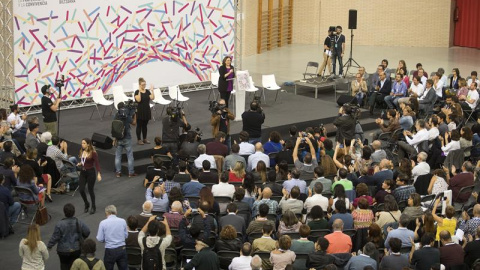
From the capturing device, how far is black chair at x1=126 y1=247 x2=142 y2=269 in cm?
1204

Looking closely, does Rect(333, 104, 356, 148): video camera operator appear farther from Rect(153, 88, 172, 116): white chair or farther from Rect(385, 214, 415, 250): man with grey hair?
Rect(385, 214, 415, 250): man with grey hair

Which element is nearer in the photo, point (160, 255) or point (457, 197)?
point (160, 255)

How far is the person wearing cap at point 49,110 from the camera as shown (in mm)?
17719

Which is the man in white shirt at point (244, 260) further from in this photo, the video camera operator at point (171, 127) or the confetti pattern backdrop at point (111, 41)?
the confetti pattern backdrop at point (111, 41)

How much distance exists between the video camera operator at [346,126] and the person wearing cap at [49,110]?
5.64m

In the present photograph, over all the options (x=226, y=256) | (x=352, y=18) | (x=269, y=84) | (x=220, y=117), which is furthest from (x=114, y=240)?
(x=352, y=18)

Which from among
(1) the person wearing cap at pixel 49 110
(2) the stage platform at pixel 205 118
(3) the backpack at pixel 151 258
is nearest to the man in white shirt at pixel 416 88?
(2) the stage platform at pixel 205 118

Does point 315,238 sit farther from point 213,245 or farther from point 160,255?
point 160,255

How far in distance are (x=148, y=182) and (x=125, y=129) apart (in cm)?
242

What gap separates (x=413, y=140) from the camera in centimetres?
1698

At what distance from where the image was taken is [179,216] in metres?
12.4

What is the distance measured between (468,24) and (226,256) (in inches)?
838

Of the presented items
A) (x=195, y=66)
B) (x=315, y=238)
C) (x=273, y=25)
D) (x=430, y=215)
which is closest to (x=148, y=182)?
(x=315, y=238)

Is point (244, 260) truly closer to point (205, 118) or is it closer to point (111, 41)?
point (205, 118)
